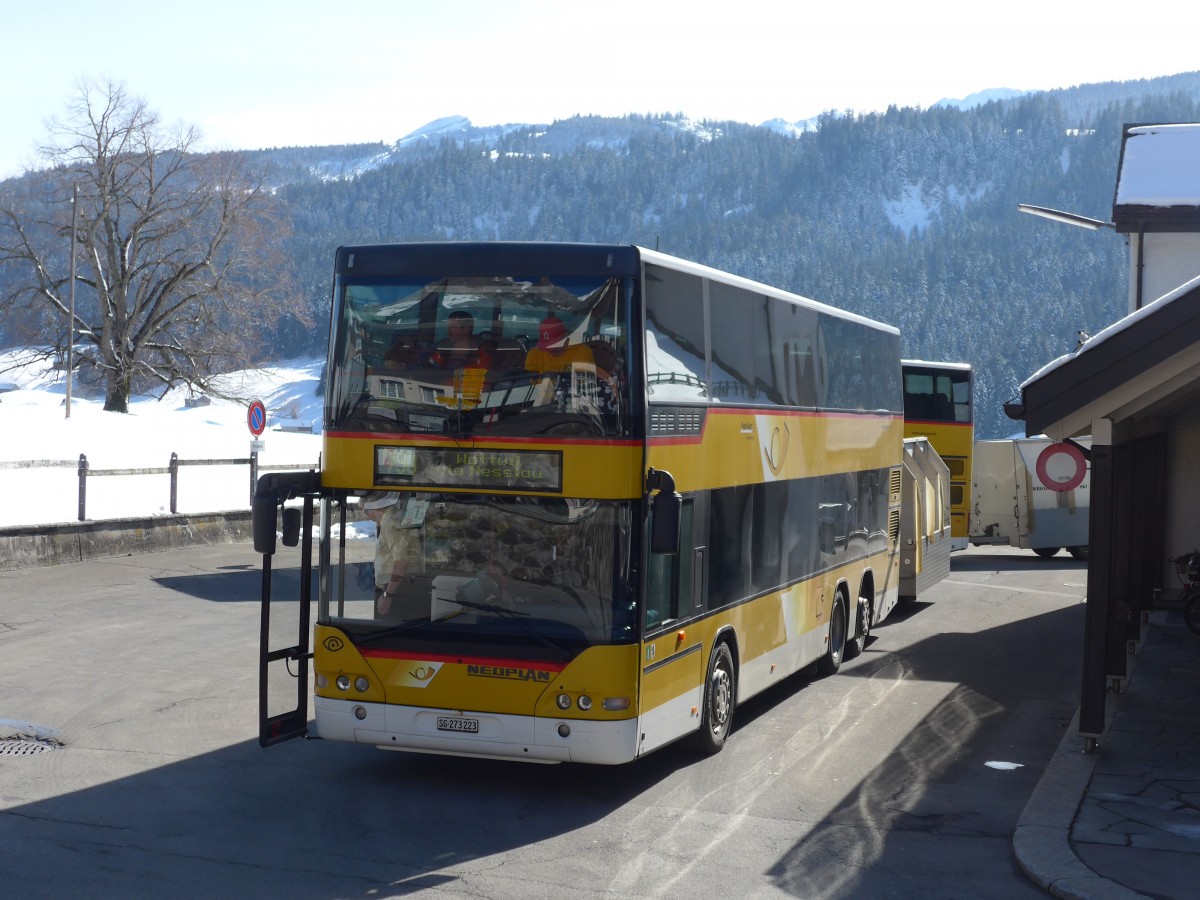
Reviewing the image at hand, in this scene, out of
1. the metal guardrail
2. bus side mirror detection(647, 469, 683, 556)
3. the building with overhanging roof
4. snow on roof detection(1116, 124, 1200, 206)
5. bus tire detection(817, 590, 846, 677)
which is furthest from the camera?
the metal guardrail

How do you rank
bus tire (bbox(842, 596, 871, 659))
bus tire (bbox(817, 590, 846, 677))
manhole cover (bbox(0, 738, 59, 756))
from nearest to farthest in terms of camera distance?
manhole cover (bbox(0, 738, 59, 756)) < bus tire (bbox(817, 590, 846, 677)) < bus tire (bbox(842, 596, 871, 659))

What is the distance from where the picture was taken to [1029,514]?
3212cm

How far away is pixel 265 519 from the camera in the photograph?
29.8ft

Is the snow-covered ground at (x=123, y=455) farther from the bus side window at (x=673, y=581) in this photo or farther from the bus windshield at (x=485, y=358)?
the bus side window at (x=673, y=581)

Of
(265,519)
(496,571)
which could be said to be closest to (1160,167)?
(496,571)

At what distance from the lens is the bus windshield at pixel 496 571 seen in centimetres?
903

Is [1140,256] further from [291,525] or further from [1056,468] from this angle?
[291,525]

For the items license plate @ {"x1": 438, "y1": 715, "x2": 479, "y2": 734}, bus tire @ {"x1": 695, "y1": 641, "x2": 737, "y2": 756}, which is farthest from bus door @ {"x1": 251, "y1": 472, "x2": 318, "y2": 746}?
bus tire @ {"x1": 695, "y1": 641, "x2": 737, "y2": 756}

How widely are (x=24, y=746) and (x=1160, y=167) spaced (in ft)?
70.0

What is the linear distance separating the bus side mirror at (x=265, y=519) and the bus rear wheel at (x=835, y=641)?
717 cm

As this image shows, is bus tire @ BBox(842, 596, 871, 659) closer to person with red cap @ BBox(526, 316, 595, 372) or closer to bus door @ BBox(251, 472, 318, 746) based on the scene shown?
bus door @ BBox(251, 472, 318, 746)

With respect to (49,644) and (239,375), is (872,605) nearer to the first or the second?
(49,644)

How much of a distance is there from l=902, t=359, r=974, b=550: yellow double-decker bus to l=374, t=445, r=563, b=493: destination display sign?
23.1 meters

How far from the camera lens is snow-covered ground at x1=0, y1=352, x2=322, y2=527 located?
98.2 ft
